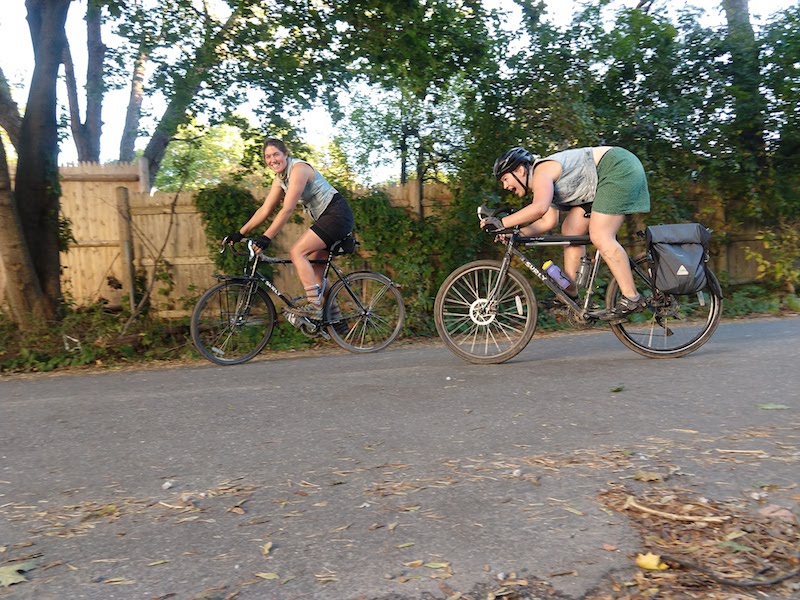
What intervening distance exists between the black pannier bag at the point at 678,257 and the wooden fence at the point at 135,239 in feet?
11.7

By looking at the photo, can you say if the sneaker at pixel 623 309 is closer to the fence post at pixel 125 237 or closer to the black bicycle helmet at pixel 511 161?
the black bicycle helmet at pixel 511 161

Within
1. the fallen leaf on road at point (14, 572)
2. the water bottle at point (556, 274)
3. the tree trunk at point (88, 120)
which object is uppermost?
the tree trunk at point (88, 120)

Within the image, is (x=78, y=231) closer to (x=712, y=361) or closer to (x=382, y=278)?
(x=382, y=278)

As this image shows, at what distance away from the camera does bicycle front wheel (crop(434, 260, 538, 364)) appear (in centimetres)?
567

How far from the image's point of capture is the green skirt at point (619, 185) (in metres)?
5.35

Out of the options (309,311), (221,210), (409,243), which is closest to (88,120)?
(221,210)

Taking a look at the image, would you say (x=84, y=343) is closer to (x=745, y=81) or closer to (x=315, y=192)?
(x=315, y=192)

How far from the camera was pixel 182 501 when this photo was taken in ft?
9.68

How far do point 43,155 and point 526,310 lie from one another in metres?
5.88

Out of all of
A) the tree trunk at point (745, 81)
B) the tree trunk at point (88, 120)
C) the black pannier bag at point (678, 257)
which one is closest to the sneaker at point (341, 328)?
the black pannier bag at point (678, 257)

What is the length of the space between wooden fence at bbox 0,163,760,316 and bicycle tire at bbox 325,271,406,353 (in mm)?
1992

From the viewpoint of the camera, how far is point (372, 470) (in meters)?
3.23

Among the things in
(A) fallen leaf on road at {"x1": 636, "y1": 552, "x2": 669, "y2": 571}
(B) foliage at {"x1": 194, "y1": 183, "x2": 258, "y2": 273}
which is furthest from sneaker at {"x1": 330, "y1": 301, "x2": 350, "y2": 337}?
(A) fallen leaf on road at {"x1": 636, "y1": 552, "x2": 669, "y2": 571}

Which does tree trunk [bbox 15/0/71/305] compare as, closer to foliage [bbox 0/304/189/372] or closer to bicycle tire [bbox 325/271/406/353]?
foliage [bbox 0/304/189/372]
